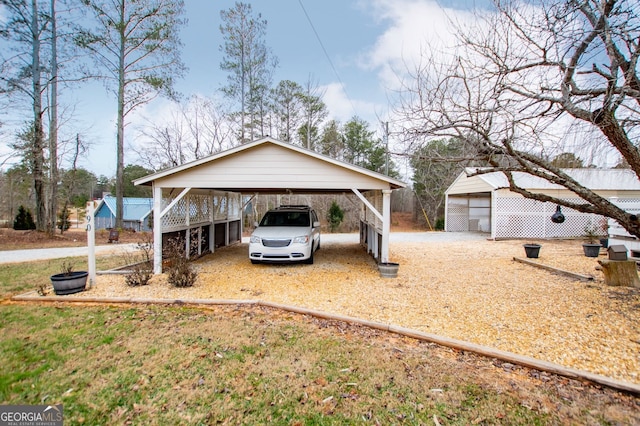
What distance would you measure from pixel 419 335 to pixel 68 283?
6133 millimetres

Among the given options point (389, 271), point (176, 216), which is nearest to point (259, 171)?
point (176, 216)

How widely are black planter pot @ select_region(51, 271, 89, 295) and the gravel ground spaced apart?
8.4 inches

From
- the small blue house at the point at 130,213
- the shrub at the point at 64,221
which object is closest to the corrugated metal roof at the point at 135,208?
the small blue house at the point at 130,213

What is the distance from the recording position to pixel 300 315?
491cm

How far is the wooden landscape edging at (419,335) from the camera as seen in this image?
3041mm

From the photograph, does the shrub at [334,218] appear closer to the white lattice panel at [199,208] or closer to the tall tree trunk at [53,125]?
the white lattice panel at [199,208]

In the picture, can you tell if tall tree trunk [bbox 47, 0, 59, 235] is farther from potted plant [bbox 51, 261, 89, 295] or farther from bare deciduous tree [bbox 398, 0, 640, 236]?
bare deciduous tree [bbox 398, 0, 640, 236]

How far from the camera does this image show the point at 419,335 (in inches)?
160

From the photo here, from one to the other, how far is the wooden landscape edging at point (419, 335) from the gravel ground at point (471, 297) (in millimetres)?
213

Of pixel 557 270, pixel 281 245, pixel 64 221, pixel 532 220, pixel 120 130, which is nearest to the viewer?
pixel 557 270

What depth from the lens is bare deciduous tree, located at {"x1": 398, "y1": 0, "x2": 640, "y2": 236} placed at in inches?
162

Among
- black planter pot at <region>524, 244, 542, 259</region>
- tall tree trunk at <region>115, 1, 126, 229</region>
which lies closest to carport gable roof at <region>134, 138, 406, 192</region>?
black planter pot at <region>524, 244, 542, 259</region>

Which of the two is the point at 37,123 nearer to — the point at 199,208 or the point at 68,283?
the point at 199,208

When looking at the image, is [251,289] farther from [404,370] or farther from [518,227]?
[518,227]
